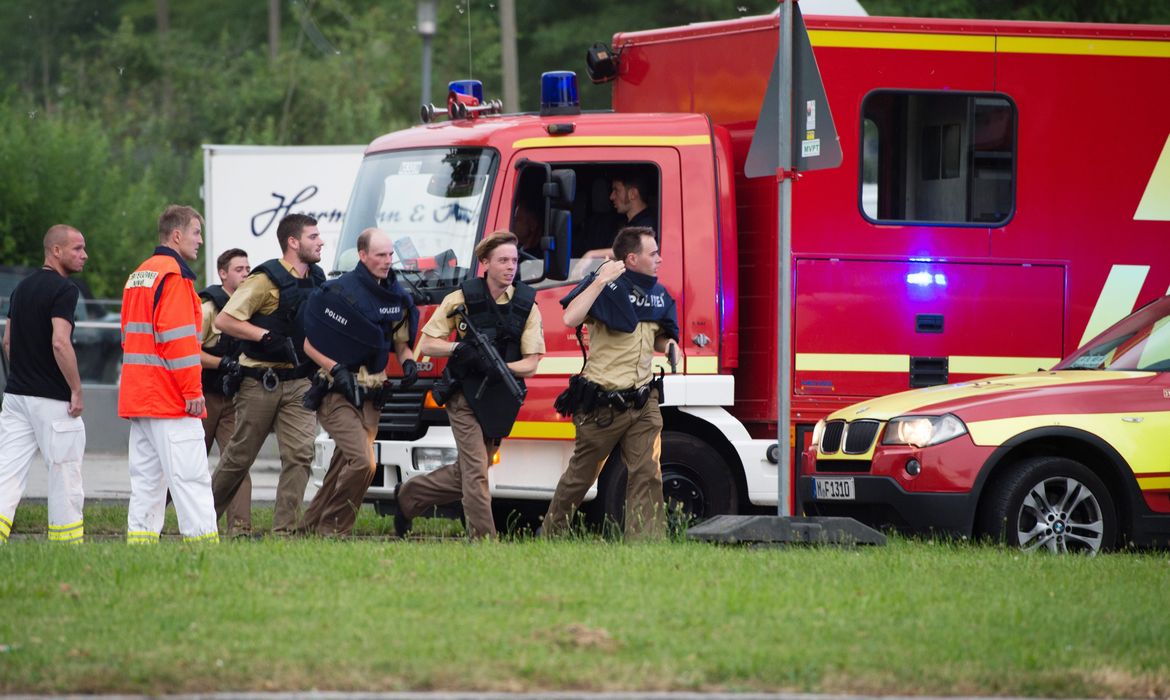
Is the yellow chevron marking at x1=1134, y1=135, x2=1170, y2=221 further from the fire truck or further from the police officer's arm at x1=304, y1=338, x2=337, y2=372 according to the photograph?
the police officer's arm at x1=304, y1=338, x2=337, y2=372

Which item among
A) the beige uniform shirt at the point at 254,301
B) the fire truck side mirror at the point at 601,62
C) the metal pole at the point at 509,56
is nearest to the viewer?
the beige uniform shirt at the point at 254,301

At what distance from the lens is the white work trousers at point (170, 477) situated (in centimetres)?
889

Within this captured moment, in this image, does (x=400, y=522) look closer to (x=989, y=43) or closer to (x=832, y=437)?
(x=832, y=437)

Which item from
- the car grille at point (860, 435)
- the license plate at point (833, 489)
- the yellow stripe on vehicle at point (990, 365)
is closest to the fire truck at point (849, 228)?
the yellow stripe on vehicle at point (990, 365)

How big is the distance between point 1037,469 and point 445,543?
311cm

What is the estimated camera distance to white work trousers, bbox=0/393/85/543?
9.22 m

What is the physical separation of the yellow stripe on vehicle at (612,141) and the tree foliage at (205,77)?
11922 millimetres

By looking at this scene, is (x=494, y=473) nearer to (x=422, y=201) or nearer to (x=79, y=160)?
(x=422, y=201)

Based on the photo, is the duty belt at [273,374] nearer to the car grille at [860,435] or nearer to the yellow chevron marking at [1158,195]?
the car grille at [860,435]

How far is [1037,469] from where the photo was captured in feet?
29.5

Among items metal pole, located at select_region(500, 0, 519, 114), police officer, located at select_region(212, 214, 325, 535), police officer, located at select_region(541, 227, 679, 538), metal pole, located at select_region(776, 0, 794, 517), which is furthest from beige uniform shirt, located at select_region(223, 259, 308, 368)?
metal pole, located at select_region(500, 0, 519, 114)

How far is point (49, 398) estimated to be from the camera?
9281mm

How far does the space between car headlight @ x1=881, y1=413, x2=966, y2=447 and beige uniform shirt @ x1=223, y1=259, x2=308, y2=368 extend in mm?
3495

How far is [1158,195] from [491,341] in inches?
165
